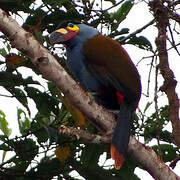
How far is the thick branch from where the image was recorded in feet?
8.57

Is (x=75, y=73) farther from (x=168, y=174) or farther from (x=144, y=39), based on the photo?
(x=168, y=174)

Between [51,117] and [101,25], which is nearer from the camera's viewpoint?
[51,117]

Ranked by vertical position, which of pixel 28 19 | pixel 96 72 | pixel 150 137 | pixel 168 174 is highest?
pixel 28 19

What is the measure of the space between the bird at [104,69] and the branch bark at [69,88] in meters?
0.21

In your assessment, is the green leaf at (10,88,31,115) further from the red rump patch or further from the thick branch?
the thick branch

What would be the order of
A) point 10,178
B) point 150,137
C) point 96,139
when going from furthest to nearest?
point 150,137
point 10,178
point 96,139

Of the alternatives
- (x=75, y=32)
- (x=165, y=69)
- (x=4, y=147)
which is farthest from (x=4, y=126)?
(x=165, y=69)

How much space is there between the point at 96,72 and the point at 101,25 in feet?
1.08

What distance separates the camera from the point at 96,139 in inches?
102

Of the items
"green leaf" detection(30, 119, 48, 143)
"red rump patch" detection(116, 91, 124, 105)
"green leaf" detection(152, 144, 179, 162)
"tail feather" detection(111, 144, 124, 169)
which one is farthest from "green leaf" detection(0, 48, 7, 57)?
"green leaf" detection(152, 144, 179, 162)

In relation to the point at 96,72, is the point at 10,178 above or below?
below

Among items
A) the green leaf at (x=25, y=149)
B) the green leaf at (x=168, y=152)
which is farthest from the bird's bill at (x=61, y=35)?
the green leaf at (x=168, y=152)

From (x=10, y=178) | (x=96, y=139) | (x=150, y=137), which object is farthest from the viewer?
(x=150, y=137)

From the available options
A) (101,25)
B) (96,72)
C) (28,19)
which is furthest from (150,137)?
(28,19)
